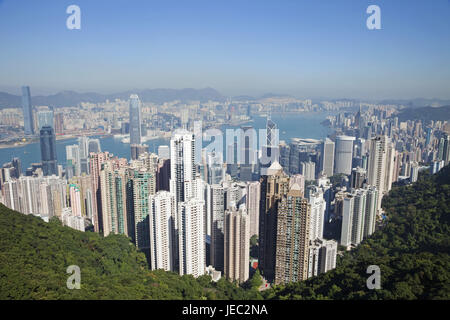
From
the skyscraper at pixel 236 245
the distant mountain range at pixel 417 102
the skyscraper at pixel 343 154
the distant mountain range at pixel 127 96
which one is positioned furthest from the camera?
the skyscraper at pixel 343 154

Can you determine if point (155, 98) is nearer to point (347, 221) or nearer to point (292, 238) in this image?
point (292, 238)

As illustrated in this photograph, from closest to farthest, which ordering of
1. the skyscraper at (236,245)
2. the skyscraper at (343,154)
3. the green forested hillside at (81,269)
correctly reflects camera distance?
1. the green forested hillside at (81,269)
2. the skyscraper at (236,245)
3. the skyscraper at (343,154)

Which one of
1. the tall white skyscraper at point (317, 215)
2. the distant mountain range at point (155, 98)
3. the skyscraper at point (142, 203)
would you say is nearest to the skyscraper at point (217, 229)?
the skyscraper at point (142, 203)

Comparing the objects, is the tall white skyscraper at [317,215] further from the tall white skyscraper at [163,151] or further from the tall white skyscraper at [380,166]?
the tall white skyscraper at [163,151]

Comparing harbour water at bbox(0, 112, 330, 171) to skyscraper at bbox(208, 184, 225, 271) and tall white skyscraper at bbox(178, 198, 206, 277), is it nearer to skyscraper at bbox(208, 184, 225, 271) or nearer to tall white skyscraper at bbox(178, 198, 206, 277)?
skyscraper at bbox(208, 184, 225, 271)

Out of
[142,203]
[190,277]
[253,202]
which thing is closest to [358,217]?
[253,202]
